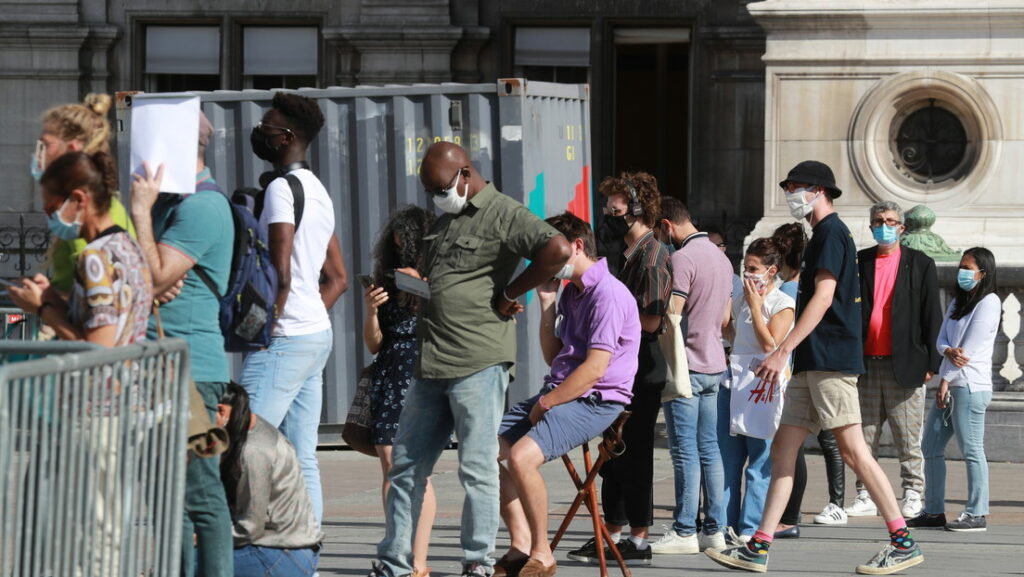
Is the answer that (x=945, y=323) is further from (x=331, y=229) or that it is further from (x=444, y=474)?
(x=331, y=229)

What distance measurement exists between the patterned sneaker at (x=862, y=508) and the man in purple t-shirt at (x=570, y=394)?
319 centimetres

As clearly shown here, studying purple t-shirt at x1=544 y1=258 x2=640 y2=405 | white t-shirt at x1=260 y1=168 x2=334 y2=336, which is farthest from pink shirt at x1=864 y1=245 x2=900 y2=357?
white t-shirt at x1=260 y1=168 x2=334 y2=336

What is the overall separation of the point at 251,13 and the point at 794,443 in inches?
529

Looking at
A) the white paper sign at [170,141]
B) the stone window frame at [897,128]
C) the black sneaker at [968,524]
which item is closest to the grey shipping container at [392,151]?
the stone window frame at [897,128]

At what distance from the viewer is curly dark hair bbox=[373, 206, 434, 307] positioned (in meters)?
8.14

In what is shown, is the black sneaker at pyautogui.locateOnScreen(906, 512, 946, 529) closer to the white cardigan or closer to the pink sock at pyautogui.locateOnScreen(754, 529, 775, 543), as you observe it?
the white cardigan

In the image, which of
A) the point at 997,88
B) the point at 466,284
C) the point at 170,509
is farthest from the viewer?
the point at 997,88

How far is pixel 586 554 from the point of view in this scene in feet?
28.4

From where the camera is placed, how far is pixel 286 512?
686cm

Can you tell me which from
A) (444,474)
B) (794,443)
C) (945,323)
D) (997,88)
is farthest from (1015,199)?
(794,443)

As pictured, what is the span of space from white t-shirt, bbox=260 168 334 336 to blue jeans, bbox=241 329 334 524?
0.18 ft

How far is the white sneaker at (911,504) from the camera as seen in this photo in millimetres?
10219

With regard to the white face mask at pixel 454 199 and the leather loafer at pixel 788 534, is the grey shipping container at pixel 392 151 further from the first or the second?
the white face mask at pixel 454 199

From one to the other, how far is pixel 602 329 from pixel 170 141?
7.26ft
